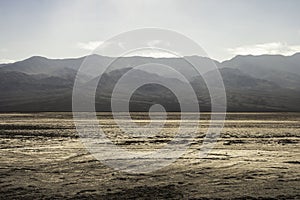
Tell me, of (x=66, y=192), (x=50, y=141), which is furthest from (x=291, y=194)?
(x=50, y=141)

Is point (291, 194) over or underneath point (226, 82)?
underneath

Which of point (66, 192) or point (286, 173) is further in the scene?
point (286, 173)

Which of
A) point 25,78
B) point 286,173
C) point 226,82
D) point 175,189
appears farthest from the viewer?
point 226,82

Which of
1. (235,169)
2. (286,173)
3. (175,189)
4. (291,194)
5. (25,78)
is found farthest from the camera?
(25,78)

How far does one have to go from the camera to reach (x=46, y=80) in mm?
172375

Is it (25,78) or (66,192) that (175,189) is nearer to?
(66,192)

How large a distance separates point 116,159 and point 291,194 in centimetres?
719

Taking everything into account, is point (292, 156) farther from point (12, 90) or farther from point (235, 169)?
point (12, 90)

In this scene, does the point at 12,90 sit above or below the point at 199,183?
above

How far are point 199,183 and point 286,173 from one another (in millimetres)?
3143

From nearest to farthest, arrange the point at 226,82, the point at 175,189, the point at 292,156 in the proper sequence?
1. the point at 175,189
2. the point at 292,156
3. the point at 226,82

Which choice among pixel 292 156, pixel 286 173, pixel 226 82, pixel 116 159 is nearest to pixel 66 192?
pixel 116 159

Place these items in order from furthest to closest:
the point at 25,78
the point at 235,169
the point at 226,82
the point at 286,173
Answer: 1. the point at 226,82
2. the point at 25,78
3. the point at 235,169
4. the point at 286,173

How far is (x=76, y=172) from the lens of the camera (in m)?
12.1
